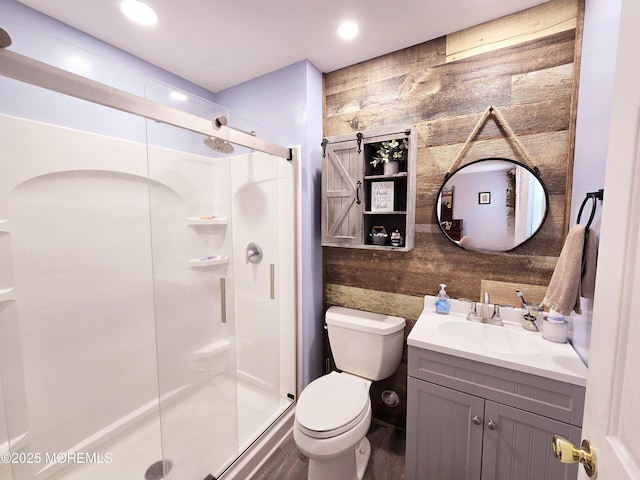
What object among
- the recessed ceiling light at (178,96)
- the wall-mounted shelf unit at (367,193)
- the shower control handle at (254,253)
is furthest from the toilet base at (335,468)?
the recessed ceiling light at (178,96)

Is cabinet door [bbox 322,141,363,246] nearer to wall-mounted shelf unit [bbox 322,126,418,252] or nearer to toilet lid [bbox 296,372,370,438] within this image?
wall-mounted shelf unit [bbox 322,126,418,252]

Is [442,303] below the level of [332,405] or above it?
above

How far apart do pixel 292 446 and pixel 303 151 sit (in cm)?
201

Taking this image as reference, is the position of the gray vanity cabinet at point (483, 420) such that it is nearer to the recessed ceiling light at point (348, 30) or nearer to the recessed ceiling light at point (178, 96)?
the recessed ceiling light at point (178, 96)

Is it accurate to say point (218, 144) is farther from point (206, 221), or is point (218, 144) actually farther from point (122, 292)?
point (122, 292)

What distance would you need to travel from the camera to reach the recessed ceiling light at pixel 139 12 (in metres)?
1.34

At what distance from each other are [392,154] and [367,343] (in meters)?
1.19

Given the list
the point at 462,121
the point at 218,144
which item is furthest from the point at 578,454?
the point at 218,144

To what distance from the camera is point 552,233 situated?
140 centimetres

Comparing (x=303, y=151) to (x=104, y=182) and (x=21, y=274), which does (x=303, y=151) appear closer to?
(x=104, y=182)

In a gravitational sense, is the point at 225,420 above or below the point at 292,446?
above

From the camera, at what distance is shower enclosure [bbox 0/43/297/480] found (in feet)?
4.36

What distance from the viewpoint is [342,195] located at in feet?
5.87

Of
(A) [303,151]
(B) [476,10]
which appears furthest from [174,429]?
(B) [476,10]
